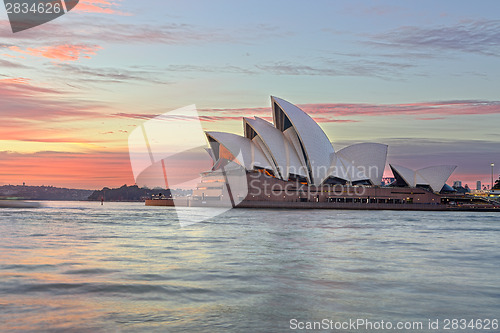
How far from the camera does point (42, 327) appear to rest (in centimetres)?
921

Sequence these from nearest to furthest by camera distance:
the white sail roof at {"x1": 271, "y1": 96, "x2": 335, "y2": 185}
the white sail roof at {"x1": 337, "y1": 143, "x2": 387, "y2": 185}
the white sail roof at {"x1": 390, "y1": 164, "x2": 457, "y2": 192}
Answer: the white sail roof at {"x1": 271, "y1": 96, "x2": 335, "y2": 185}, the white sail roof at {"x1": 337, "y1": 143, "x2": 387, "y2": 185}, the white sail roof at {"x1": 390, "y1": 164, "x2": 457, "y2": 192}

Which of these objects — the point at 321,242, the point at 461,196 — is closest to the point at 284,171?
the point at 461,196

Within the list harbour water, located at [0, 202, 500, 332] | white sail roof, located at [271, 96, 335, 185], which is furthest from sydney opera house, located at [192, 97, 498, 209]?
harbour water, located at [0, 202, 500, 332]

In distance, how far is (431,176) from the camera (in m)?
89.3

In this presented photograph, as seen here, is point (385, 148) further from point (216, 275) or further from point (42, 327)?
point (42, 327)

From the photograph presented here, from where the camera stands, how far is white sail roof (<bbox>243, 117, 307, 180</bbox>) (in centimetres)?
7550

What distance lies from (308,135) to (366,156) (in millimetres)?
14644

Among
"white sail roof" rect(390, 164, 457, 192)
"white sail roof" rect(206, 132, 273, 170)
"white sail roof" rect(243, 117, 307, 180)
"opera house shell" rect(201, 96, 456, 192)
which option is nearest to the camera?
"opera house shell" rect(201, 96, 456, 192)

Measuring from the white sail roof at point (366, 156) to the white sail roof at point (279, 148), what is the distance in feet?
29.8

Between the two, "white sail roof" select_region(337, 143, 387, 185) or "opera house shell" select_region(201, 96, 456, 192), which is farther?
"white sail roof" select_region(337, 143, 387, 185)

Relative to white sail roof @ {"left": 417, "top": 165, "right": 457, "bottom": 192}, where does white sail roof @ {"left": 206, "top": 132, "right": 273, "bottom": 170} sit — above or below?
above

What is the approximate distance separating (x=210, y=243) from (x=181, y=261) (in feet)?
22.0

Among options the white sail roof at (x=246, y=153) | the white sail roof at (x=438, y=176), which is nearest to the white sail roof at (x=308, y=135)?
the white sail roof at (x=246, y=153)

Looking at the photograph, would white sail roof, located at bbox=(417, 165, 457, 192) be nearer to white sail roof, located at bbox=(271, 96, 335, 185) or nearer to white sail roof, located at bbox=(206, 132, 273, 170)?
white sail roof, located at bbox=(271, 96, 335, 185)
